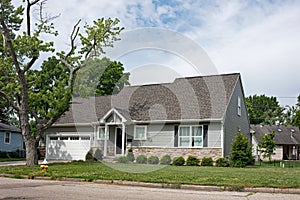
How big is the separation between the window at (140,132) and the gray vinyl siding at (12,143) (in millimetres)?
18780

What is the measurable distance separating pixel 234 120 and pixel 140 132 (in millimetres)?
6865

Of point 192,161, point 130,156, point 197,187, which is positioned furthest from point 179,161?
point 197,187

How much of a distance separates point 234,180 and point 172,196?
379cm

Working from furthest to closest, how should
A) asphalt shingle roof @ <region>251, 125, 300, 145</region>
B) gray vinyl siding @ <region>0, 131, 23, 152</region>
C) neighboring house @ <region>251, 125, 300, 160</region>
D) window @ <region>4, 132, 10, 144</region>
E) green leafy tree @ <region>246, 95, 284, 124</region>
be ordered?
1. green leafy tree @ <region>246, 95, 284, 124</region>
2. asphalt shingle roof @ <region>251, 125, 300, 145</region>
3. neighboring house @ <region>251, 125, 300, 160</region>
4. window @ <region>4, 132, 10, 144</region>
5. gray vinyl siding @ <region>0, 131, 23, 152</region>

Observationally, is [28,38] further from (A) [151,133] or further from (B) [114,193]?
(B) [114,193]

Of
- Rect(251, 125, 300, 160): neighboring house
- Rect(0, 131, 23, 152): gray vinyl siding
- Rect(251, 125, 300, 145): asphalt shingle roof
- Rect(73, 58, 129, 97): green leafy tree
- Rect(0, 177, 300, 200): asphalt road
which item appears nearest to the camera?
Rect(0, 177, 300, 200): asphalt road

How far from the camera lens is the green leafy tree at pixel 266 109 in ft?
256

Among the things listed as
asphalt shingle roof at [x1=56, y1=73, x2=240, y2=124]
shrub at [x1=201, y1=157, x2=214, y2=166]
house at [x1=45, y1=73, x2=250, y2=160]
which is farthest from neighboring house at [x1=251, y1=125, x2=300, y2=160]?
shrub at [x1=201, y1=157, x2=214, y2=166]

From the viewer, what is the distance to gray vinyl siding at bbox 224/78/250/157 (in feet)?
84.4

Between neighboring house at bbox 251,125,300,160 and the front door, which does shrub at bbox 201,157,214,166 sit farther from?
neighboring house at bbox 251,125,300,160

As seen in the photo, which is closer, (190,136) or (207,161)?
(207,161)

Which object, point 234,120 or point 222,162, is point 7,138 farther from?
point 222,162

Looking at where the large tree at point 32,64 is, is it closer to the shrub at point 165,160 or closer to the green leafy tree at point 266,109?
the shrub at point 165,160

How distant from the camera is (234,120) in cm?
2752
